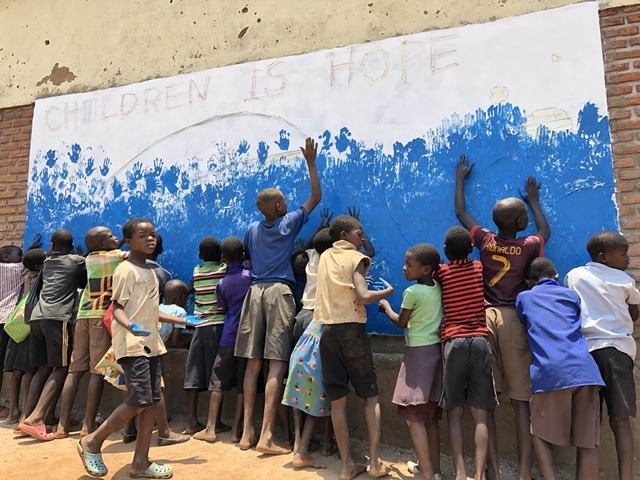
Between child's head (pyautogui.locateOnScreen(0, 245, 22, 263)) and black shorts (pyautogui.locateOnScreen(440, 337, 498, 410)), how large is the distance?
4.18 meters

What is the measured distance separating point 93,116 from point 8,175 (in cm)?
121

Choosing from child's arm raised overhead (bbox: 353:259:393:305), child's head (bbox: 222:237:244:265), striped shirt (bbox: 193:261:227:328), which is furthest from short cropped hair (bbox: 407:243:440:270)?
striped shirt (bbox: 193:261:227:328)

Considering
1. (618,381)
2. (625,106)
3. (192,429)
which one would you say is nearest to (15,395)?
(192,429)

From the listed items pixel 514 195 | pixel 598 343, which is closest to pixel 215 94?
pixel 514 195

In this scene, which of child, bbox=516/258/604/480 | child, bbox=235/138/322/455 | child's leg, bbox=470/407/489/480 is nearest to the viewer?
child, bbox=516/258/604/480

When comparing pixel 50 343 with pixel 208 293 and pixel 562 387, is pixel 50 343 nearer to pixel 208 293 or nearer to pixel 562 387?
pixel 208 293

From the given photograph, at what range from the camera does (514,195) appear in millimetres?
3891

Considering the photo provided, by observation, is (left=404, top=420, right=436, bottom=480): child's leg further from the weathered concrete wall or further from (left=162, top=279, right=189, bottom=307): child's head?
the weathered concrete wall

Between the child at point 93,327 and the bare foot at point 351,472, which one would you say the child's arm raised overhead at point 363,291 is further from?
the child at point 93,327

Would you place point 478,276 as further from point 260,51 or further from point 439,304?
point 260,51

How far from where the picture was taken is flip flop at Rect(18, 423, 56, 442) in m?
4.23

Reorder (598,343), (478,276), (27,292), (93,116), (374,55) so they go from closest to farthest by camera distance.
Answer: (598,343) → (478,276) → (374,55) → (27,292) → (93,116)

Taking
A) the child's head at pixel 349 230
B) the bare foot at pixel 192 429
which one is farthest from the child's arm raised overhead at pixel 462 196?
the bare foot at pixel 192 429

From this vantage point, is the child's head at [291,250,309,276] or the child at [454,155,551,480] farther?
the child's head at [291,250,309,276]
